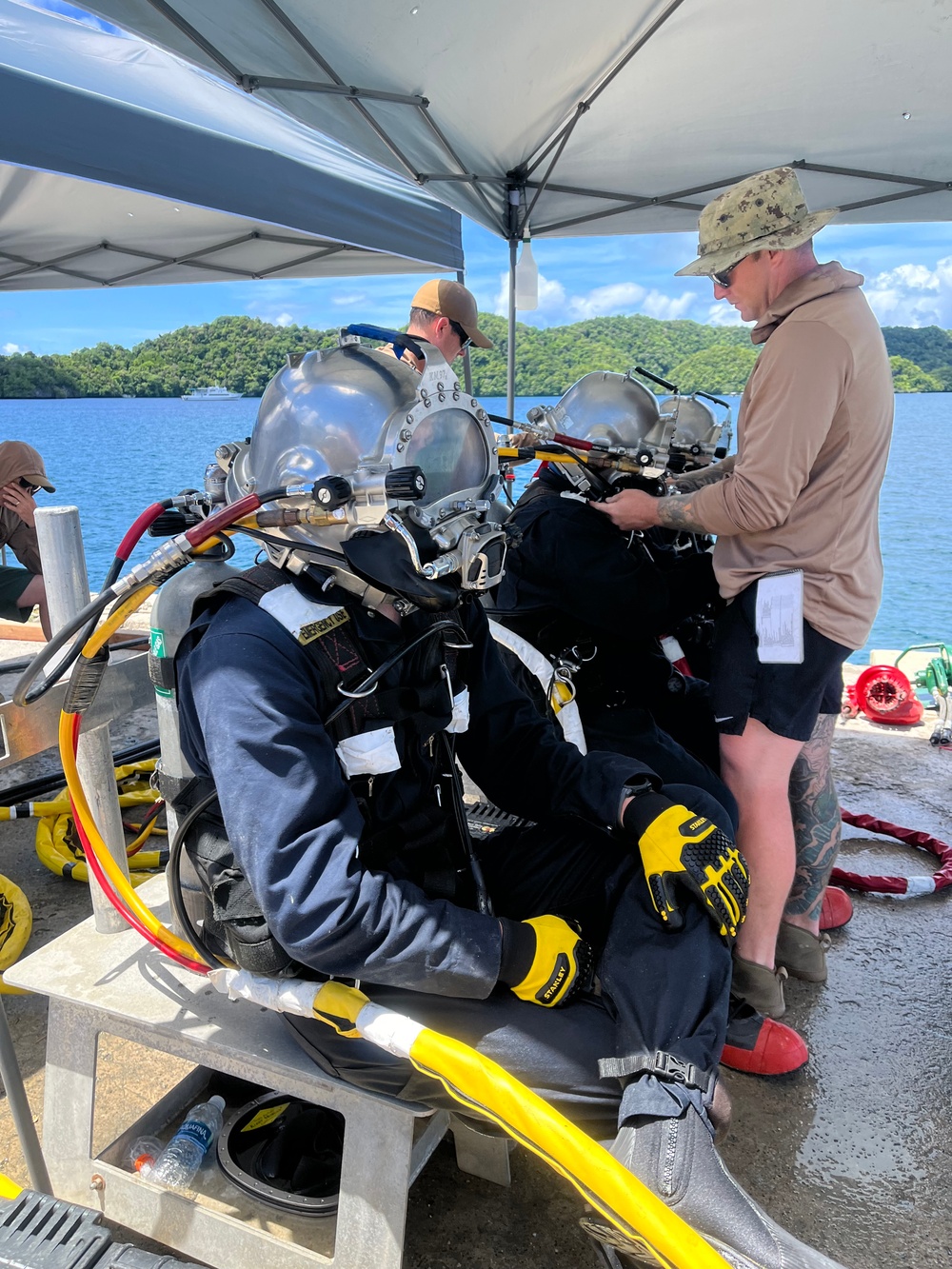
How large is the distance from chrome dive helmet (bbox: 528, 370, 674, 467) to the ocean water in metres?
0.65

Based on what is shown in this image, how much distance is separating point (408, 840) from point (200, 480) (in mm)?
5474

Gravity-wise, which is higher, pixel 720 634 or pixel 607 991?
pixel 720 634

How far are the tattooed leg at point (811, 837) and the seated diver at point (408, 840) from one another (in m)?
1.14

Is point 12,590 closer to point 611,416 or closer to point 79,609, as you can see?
point 79,609

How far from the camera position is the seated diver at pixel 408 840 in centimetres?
132

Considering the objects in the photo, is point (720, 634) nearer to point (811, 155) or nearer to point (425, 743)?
point (425, 743)

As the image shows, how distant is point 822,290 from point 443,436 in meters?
1.31

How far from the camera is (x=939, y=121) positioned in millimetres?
3963

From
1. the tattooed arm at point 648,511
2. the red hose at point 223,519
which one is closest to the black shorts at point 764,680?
the tattooed arm at point 648,511

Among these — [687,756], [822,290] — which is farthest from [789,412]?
[687,756]

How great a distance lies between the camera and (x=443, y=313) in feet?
11.1

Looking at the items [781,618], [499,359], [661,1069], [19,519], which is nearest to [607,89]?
[781,618]


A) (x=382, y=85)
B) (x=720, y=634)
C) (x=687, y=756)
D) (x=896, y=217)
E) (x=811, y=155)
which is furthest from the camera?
(x=896, y=217)

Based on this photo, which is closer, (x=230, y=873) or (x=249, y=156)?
(x=230, y=873)
